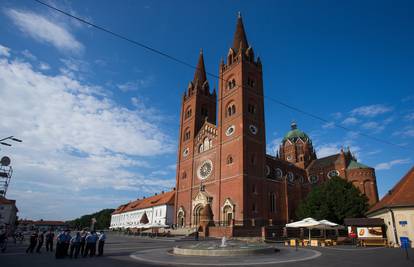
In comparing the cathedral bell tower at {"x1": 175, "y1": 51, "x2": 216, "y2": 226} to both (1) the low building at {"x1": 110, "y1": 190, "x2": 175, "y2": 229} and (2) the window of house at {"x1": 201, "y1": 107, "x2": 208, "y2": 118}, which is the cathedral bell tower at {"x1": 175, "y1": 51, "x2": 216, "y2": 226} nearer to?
(2) the window of house at {"x1": 201, "y1": 107, "x2": 208, "y2": 118}

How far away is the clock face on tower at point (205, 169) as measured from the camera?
45.1 meters

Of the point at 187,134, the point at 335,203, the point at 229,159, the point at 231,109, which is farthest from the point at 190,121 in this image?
the point at 335,203

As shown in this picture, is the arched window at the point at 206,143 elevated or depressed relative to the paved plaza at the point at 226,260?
elevated

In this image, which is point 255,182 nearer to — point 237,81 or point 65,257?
point 237,81

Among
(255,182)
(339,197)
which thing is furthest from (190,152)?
(339,197)

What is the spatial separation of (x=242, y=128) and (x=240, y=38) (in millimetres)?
18705

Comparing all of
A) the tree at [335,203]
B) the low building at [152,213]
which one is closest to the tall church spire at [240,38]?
the tree at [335,203]

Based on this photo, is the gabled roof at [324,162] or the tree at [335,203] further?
the gabled roof at [324,162]

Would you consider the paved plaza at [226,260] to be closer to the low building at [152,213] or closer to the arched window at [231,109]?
the arched window at [231,109]

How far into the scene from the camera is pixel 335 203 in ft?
126

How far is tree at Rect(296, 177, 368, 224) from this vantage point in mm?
37375

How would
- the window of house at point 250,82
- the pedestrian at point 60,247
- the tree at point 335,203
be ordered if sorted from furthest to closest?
the window of house at point 250,82 < the tree at point 335,203 < the pedestrian at point 60,247

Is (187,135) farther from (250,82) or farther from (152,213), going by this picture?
(152,213)

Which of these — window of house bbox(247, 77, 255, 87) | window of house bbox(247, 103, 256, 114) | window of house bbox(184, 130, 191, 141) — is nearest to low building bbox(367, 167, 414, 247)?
window of house bbox(247, 103, 256, 114)
